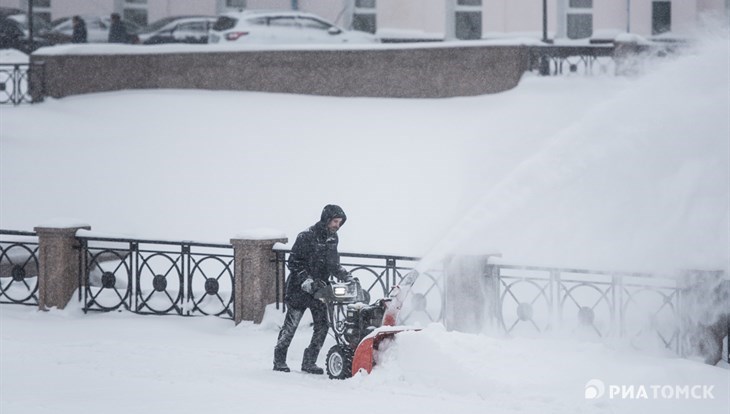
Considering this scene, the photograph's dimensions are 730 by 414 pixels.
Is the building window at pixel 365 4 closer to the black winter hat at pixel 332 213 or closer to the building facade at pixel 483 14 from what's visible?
the building facade at pixel 483 14

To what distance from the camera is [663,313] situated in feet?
40.2

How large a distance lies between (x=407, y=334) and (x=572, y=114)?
42.1ft

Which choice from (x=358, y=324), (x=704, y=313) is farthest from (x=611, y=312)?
(x=358, y=324)

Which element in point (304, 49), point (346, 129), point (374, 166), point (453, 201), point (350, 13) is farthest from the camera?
point (350, 13)

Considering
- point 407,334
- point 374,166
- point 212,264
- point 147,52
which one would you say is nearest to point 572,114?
point 374,166

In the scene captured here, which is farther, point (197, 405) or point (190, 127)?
point (190, 127)

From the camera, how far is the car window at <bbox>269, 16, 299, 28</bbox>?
1242 inches

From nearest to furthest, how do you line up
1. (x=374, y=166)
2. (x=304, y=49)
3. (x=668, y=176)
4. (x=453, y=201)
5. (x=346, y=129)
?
(x=668, y=176)
(x=453, y=201)
(x=374, y=166)
(x=346, y=129)
(x=304, y=49)

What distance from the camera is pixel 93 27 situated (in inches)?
1384

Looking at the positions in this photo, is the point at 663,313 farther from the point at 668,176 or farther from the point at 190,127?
the point at 190,127

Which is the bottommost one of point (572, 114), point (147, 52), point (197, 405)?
point (197, 405)

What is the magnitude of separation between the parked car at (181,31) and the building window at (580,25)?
32.4 ft

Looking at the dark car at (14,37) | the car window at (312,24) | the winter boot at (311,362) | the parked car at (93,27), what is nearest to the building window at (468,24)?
the car window at (312,24)

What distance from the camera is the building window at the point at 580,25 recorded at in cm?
3384
